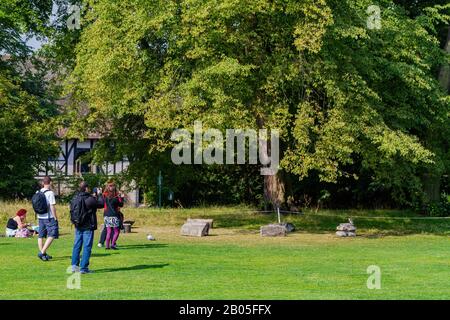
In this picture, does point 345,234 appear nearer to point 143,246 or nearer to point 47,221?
point 143,246

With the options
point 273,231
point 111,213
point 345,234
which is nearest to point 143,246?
point 111,213

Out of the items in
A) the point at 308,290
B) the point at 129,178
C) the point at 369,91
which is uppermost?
the point at 369,91

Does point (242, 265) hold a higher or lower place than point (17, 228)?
lower

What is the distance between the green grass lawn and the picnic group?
0.40m

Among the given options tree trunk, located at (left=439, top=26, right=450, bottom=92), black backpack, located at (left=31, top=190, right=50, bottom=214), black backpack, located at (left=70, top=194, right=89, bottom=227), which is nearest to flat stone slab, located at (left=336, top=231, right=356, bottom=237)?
tree trunk, located at (left=439, top=26, right=450, bottom=92)

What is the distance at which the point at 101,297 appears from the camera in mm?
14359

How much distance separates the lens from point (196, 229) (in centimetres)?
2903

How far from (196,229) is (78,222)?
11717mm

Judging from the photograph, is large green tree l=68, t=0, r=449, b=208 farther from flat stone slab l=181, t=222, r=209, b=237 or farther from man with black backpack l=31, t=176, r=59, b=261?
man with black backpack l=31, t=176, r=59, b=261

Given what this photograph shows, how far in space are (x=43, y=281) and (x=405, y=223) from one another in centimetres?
2246

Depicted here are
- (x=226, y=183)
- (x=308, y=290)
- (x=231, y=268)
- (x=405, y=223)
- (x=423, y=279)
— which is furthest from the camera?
(x=226, y=183)

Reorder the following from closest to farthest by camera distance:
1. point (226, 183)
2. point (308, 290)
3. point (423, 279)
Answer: point (308, 290) → point (423, 279) → point (226, 183)
